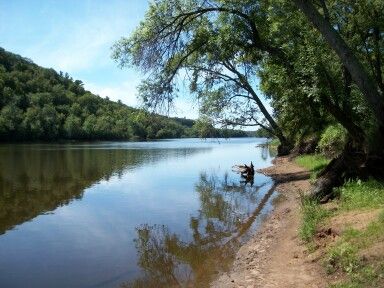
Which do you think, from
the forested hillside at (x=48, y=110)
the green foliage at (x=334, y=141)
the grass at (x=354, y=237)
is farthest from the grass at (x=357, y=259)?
the forested hillside at (x=48, y=110)

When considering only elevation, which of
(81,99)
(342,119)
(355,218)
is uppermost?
(81,99)

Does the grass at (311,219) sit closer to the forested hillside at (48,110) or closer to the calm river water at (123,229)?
the calm river water at (123,229)

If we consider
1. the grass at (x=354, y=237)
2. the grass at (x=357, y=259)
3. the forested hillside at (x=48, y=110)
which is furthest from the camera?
the forested hillside at (x=48, y=110)

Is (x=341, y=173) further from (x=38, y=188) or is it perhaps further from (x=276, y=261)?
(x=38, y=188)

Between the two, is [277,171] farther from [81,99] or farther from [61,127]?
[81,99]

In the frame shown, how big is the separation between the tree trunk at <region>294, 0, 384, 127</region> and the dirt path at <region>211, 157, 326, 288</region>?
4285 mm

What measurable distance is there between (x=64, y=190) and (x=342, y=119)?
16.5 m

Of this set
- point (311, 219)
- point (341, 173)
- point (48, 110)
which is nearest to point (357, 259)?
point (311, 219)

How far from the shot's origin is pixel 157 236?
13.9m

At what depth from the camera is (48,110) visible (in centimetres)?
12675

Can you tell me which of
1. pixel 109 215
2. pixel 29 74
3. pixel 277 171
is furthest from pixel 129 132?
pixel 109 215

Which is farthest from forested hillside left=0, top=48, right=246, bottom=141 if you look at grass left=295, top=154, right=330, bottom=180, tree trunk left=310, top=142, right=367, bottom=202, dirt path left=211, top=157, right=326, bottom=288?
dirt path left=211, top=157, right=326, bottom=288

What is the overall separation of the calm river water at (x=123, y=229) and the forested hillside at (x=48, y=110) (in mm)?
57653

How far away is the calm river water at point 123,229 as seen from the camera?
1036 centimetres
